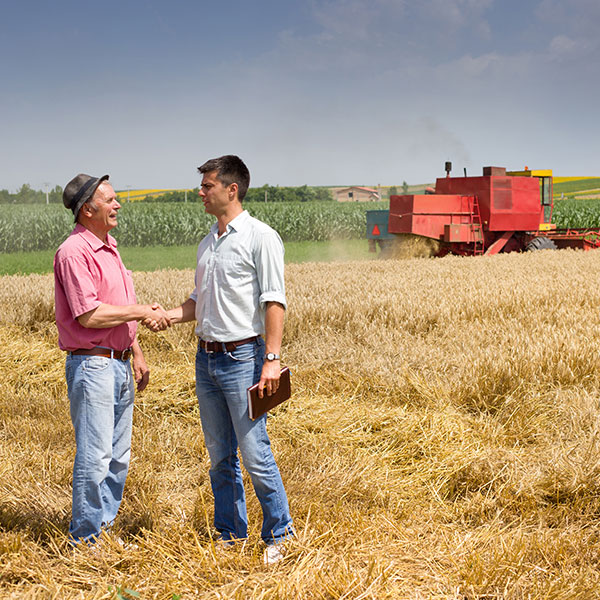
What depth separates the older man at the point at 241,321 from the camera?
9.86 ft

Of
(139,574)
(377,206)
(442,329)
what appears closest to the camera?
(139,574)

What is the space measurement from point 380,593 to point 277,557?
0.54m

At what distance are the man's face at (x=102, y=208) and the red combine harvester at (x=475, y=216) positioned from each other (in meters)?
12.0

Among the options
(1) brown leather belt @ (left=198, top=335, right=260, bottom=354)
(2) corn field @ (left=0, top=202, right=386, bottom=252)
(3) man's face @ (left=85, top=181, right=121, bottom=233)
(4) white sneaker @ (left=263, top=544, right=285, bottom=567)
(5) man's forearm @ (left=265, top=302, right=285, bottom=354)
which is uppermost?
(2) corn field @ (left=0, top=202, right=386, bottom=252)

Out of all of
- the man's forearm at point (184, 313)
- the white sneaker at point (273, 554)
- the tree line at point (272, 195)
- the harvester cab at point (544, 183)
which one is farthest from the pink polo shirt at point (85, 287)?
the tree line at point (272, 195)

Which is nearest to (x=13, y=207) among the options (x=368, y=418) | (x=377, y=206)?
(x=377, y=206)

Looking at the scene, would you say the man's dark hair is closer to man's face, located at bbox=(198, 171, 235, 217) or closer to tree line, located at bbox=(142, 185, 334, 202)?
man's face, located at bbox=(198, 171, 235, 217)

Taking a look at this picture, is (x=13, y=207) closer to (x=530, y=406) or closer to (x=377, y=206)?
(x=377, y=206)

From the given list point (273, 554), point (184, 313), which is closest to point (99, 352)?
point (184, 313)

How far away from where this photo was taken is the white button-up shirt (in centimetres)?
300

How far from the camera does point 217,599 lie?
274 cm

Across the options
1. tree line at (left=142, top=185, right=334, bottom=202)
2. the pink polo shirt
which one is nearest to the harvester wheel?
the pink polo shirt

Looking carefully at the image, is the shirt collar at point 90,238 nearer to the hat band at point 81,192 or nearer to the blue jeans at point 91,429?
the hat band at point 81,192

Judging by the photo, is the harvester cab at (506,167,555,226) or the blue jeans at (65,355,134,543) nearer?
the blue jeans at (65,355,134,543)
